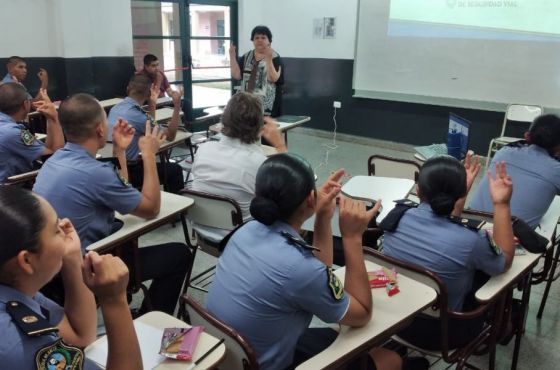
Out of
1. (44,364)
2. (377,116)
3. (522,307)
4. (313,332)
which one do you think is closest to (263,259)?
(313,332)

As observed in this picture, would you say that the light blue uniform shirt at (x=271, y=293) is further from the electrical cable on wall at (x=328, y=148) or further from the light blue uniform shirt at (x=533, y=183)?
the electrical cable on wall at (x=328, y=148)

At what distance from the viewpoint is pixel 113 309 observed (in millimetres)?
1060

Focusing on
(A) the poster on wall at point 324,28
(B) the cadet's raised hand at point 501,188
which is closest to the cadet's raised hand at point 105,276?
(B) the cadet's raised hand at point 501,188

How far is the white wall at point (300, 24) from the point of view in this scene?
260 inches

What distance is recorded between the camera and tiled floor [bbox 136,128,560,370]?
2.29 meters

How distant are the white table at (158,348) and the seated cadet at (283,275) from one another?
11cm

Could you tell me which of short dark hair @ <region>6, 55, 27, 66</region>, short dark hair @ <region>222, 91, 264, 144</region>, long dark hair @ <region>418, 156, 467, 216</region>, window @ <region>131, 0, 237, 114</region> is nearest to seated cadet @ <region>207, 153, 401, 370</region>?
long dark hair @ <region>418, 156, 467, 216</region>

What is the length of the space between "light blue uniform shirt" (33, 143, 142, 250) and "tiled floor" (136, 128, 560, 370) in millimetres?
941

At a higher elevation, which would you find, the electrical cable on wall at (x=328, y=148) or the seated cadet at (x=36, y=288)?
the seated cadet at (x=36, y=288)

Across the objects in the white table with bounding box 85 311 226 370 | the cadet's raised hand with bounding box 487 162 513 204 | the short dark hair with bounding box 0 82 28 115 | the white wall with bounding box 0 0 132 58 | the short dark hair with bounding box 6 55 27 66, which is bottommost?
the white table with bounding box 85 311 226 370

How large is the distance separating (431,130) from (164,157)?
12.7ft

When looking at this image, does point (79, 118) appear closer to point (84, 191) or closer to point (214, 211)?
point (84, 191)

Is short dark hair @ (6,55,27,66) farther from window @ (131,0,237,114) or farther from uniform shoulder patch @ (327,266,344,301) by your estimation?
uniform shoulder patch @ (327,266,344,301)

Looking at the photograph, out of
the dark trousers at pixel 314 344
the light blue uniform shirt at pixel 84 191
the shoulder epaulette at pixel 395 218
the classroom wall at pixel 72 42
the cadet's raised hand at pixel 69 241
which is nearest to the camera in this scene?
the cadet's raised hand at pixel 69 241
